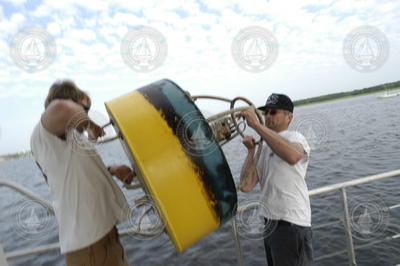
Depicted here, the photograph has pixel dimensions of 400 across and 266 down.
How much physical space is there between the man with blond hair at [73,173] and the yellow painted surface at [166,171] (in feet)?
1.04

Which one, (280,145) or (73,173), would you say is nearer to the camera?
(73,173)

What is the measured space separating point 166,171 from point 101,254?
89cm

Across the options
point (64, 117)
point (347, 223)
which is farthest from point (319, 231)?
point (64, 117)

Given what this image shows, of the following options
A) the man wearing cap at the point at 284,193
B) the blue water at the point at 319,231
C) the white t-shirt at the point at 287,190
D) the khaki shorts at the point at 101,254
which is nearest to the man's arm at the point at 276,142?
the man wearing cap at the point at 284,193

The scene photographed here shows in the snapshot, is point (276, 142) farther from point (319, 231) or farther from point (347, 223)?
point (319, 231)

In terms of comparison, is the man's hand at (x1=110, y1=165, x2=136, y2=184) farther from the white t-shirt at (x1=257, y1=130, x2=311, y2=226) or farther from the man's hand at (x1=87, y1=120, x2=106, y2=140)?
the white t-shirt at (x1=257, y1=130, x2=311, y2=226)

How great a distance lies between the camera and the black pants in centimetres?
192

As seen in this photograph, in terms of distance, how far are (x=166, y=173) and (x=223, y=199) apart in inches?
16.8

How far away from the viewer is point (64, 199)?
163 cm

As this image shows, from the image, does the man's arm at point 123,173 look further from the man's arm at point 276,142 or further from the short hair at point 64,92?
the man's arm at point 276,142

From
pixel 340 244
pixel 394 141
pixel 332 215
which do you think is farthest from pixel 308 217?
pixel 394 141

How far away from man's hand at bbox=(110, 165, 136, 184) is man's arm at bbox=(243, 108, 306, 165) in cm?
97

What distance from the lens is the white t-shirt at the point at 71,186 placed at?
162cm

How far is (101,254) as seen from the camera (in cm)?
175
